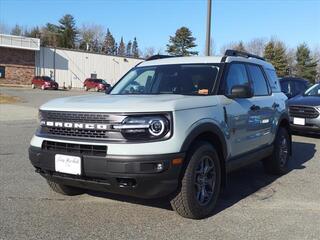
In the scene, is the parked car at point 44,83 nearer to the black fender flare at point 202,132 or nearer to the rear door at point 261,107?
the rear door at point 261,107

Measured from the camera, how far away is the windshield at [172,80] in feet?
19.2

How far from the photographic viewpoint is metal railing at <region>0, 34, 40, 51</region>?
58.5 metres

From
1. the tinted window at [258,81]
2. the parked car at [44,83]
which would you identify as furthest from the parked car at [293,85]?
the parked car at [44,83]

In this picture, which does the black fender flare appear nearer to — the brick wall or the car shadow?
the car shadow

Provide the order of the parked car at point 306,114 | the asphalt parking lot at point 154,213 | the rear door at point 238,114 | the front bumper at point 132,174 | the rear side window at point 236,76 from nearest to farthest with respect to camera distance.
A: the front bumper at point 132,174, the asphalt parking lot at point 154,213, the rear door at point 238,114, the rear side window at point 236,76, the parked car at point 306,114

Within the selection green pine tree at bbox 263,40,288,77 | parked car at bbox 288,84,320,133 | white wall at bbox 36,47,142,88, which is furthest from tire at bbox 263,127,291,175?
green pine tree at bbox 263,40,288,77

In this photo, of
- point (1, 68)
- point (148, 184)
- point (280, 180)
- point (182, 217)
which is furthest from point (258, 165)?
point (1, 68)

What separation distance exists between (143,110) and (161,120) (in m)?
0.21

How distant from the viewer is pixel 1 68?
2323 inches

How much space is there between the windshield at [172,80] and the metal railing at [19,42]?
55.8m

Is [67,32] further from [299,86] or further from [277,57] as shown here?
[299,86]

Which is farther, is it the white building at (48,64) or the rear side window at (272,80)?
the white building at (48,64)

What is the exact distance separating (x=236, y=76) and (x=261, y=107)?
2.51ft

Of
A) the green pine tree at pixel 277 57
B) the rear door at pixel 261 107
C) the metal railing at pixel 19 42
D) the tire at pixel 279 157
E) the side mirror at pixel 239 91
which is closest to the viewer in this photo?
the side mirror at pixel 239 91
